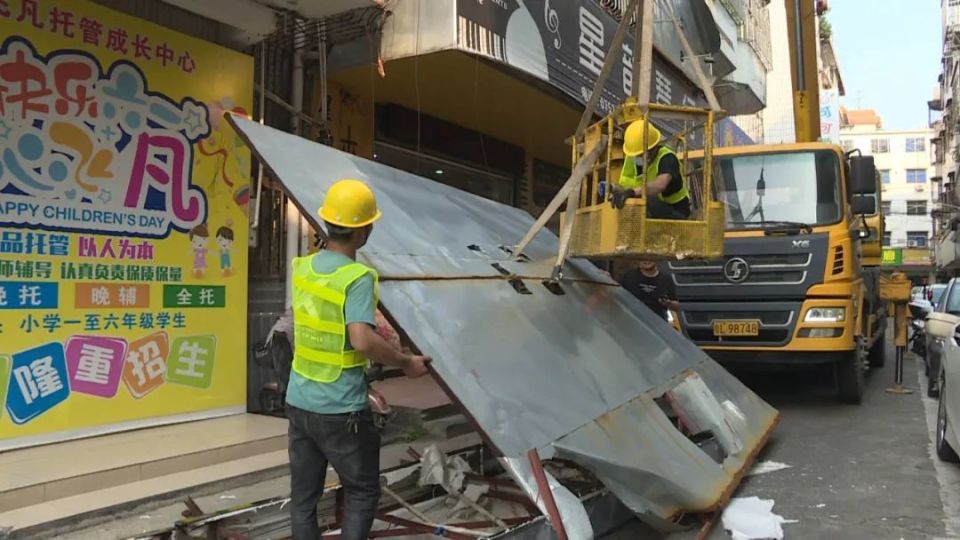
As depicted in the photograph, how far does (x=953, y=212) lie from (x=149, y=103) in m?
53.4

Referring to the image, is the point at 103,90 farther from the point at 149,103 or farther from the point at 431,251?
the point at 431,251

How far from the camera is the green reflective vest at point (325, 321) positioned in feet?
9.61

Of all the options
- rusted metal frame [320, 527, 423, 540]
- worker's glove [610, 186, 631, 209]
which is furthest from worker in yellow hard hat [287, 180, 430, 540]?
worker's glove [610, 186, 631, 209]

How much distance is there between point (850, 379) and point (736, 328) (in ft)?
4.97

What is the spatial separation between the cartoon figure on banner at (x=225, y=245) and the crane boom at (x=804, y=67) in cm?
888

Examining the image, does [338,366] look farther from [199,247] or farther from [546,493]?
[199,247]

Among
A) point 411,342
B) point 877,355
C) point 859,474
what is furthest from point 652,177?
point 877,355

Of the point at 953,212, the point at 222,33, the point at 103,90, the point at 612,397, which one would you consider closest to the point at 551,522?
the point at 612,397

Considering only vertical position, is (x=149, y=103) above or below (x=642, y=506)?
above

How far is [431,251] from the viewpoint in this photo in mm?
4238

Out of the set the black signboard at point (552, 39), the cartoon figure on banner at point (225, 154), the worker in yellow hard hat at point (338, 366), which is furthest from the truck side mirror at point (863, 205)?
the worker in yellow hard hat at point (338, 366)

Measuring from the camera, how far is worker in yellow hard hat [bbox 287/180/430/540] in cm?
292

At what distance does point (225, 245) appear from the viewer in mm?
6453

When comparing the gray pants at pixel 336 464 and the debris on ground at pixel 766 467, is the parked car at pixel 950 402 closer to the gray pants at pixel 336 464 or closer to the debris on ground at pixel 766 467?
the debris on ground at pixel 766 467
